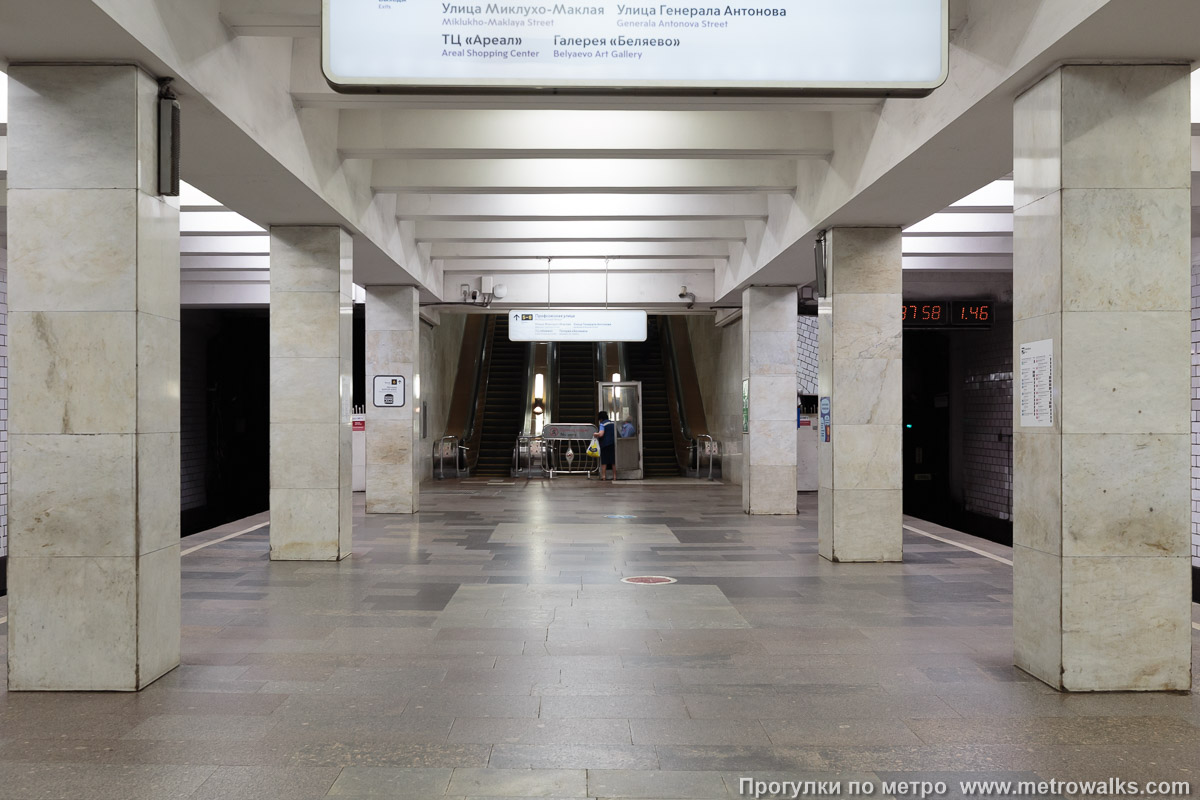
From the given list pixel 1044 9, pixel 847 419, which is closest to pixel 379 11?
pixel 1044 9

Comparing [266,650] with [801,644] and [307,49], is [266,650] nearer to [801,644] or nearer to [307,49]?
[801,644]

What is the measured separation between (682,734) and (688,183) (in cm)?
561

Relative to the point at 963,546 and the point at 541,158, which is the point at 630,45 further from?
the point at 963,546

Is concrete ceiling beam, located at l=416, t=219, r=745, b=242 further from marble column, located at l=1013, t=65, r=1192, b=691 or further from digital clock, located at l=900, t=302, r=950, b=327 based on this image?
marble column, located at l=1013, t=65, r=1192, b=691

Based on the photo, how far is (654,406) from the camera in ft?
75.3

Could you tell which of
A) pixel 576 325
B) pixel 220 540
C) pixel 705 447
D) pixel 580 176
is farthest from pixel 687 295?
pixel 220 540

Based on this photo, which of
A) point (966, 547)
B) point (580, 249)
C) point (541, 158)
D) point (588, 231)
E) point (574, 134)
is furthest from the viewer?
point (580, 249)

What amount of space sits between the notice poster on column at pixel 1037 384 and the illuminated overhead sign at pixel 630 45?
1.67 m

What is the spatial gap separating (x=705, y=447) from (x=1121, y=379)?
51.3 ft

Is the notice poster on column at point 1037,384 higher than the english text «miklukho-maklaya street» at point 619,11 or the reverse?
the reverse

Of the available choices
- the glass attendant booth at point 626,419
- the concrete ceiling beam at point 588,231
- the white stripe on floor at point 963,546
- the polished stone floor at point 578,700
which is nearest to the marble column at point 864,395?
the polished stone floor at point 578,700

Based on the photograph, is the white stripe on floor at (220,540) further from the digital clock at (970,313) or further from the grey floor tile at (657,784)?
the digital clock at (970,313)

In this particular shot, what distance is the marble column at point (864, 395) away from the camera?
8.46 meters

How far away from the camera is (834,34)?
3666 millimetres
